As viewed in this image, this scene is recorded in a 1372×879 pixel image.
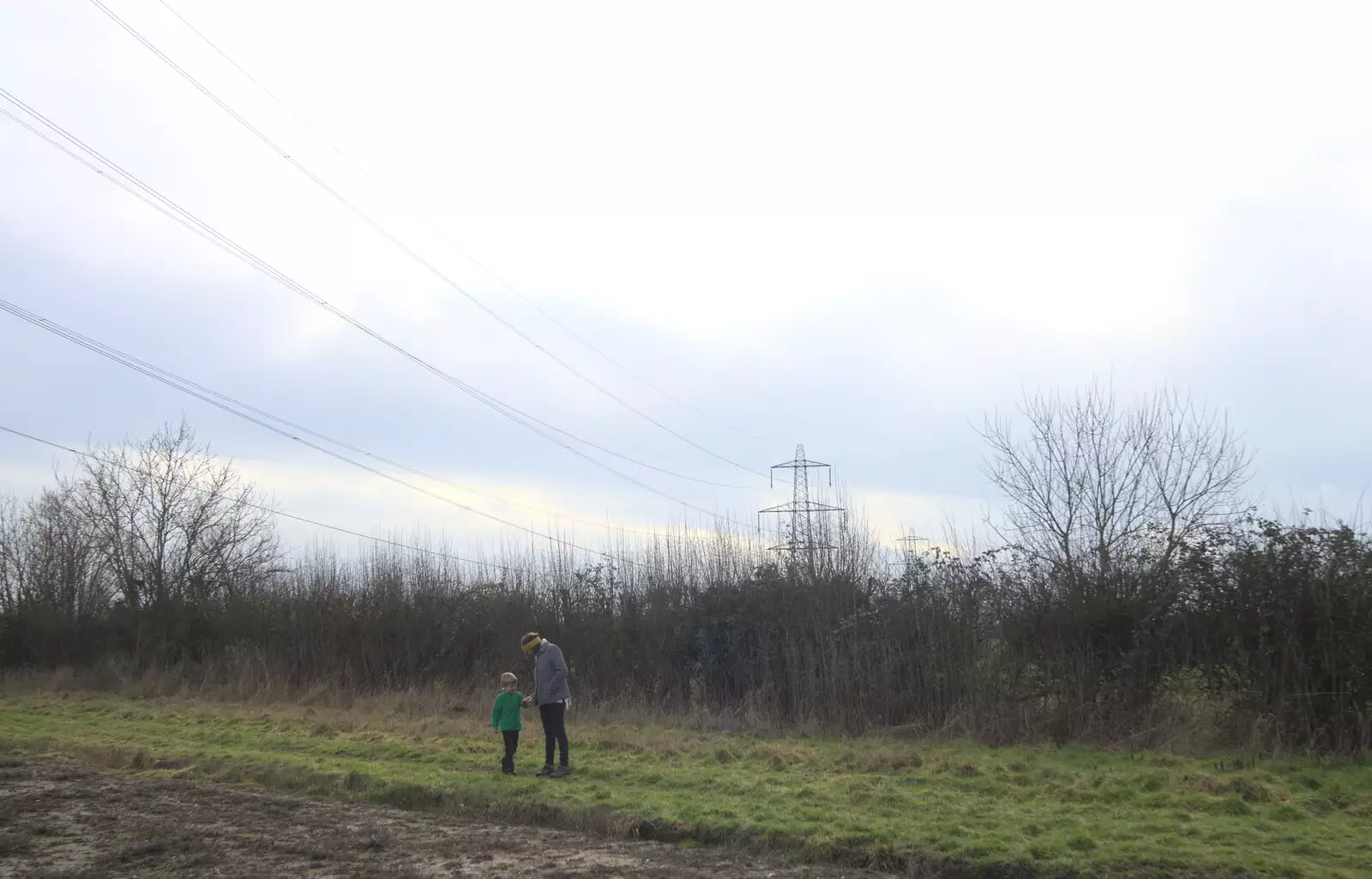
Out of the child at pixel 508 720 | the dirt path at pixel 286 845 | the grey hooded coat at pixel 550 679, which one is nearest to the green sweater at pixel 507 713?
the child at pixel 508 720

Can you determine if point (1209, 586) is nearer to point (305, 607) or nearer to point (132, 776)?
point (132, 776)

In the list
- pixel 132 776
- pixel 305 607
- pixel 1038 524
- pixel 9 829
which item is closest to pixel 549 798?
pixel 9 829

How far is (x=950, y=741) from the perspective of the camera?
53.8ft

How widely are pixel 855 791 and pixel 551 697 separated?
172 inches

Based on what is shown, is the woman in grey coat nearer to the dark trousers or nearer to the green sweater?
the dark trousers

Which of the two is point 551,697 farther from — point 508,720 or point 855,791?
point 855,791

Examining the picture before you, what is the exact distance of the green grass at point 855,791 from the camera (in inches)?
346

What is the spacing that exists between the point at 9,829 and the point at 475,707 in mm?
12233

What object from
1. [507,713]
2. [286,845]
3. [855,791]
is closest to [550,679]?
[507,713]

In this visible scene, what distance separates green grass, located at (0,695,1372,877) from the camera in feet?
28.8

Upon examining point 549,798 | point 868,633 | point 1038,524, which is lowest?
point 549,798

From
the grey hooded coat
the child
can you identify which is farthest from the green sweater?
the grey hooded coat

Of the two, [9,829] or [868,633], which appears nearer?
[9,829]

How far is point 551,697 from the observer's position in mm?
13789
